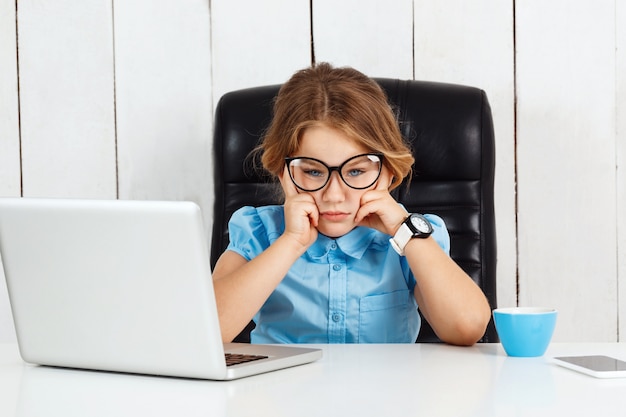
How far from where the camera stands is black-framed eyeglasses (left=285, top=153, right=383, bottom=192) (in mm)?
1414

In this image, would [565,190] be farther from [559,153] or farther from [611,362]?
[611,362]

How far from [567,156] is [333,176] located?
923 millimetres

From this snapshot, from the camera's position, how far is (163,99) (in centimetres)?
217

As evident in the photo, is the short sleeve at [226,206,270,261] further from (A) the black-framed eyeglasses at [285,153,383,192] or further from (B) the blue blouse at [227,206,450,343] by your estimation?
(A) the black-framed eyeglasses at [285,153,383,192]

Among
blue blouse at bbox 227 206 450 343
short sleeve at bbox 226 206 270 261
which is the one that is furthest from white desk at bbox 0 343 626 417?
short sleeve at bbox 226 206 270 261

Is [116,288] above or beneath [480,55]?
beneath

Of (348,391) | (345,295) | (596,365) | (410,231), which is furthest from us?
(345,295)

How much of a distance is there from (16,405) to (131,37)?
1.49m

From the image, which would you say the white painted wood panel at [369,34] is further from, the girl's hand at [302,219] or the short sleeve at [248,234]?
the girl's hand at [302,219]

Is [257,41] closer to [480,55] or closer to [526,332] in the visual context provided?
[480,55]

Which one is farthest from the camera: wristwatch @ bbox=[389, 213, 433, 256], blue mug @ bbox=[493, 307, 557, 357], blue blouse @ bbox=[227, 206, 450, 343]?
blue blouse @ bbox=[227, 206, 450, 343]

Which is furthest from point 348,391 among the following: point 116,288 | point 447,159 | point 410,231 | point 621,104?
point 621,104

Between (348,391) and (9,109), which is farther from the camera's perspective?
(9,109)

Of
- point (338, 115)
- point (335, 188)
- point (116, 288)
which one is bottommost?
point (116, 288)
